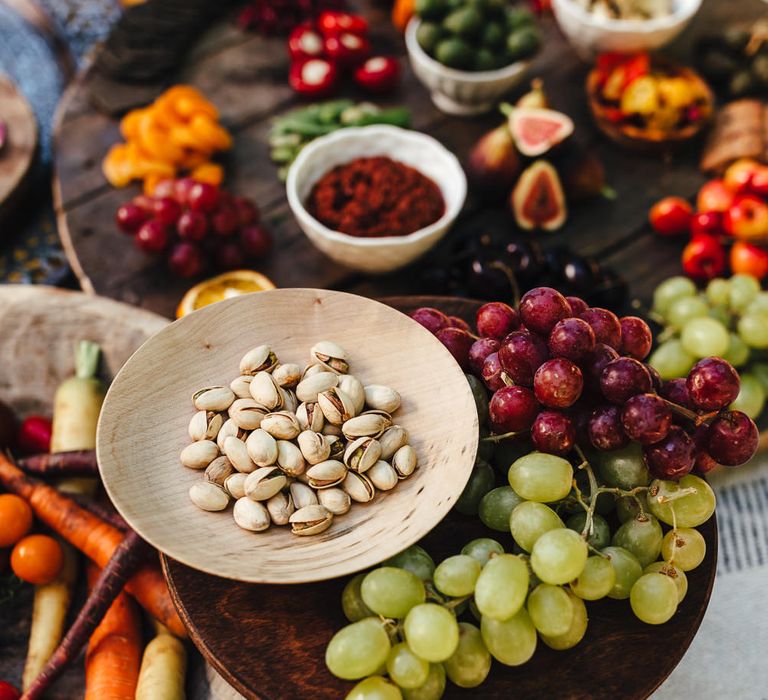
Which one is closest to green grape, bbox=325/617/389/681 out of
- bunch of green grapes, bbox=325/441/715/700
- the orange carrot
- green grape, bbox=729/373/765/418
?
bunch of green grapes, bbox=325/441/715/700

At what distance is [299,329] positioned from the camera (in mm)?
1043

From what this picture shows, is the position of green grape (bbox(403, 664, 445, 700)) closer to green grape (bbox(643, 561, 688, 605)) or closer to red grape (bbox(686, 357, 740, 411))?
green grape (bbox(643, 561, 688, 605))

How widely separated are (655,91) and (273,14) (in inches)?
41.1

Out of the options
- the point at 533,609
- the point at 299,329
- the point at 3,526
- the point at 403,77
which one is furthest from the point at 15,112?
the point at 533,609

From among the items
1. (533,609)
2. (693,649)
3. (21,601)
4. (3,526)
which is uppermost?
(533,609)

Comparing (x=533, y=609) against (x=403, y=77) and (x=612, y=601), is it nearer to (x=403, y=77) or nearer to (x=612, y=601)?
(x=612, y=601)

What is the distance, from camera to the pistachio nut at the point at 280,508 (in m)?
0.87

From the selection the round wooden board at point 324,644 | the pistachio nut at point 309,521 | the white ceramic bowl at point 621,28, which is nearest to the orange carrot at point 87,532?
the round wooden board at point 324,644

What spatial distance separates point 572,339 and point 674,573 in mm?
298

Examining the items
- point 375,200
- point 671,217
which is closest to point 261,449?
point 375,200

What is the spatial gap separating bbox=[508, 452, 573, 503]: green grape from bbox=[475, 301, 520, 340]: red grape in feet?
0.62

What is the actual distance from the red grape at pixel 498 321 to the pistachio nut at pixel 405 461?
0.64 ft

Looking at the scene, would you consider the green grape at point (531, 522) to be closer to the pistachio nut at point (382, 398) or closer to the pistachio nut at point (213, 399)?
the pistachio nut at point (382, 398)

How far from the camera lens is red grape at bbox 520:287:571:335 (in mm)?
883
